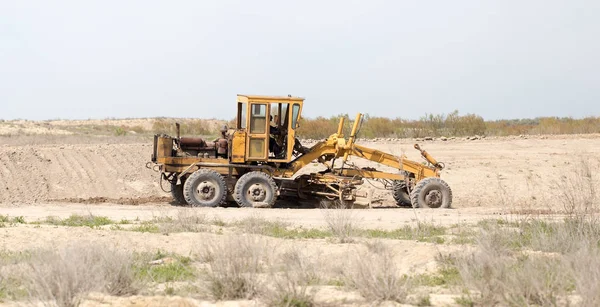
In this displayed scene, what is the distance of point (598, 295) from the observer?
8.91m

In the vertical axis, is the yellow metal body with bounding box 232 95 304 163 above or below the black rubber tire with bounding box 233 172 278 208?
above

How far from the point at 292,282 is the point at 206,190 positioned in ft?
34.4

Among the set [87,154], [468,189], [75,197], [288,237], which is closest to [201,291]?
[288,237]

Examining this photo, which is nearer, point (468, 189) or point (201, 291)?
point (201, 291)

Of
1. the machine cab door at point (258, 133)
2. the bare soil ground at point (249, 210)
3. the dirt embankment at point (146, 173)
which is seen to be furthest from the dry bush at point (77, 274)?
the dirt embankment at point (146, 173)

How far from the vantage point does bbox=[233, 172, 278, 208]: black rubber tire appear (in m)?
20.0

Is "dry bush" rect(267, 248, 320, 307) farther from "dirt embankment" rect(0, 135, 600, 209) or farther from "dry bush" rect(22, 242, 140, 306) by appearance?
"dirt embankment" rect(0, 135, 600, 209)

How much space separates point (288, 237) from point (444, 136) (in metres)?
23.4

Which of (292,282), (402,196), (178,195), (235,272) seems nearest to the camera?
(292,282)

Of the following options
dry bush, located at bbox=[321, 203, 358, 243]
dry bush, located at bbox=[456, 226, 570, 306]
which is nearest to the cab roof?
dry bush, located at bbox=[321, 203, 358, 243]

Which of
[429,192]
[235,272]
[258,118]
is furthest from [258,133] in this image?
[235,272]

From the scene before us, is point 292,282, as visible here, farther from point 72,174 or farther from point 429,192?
point 72,174

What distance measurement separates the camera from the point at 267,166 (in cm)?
2045

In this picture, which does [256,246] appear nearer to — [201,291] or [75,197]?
[201,291]
